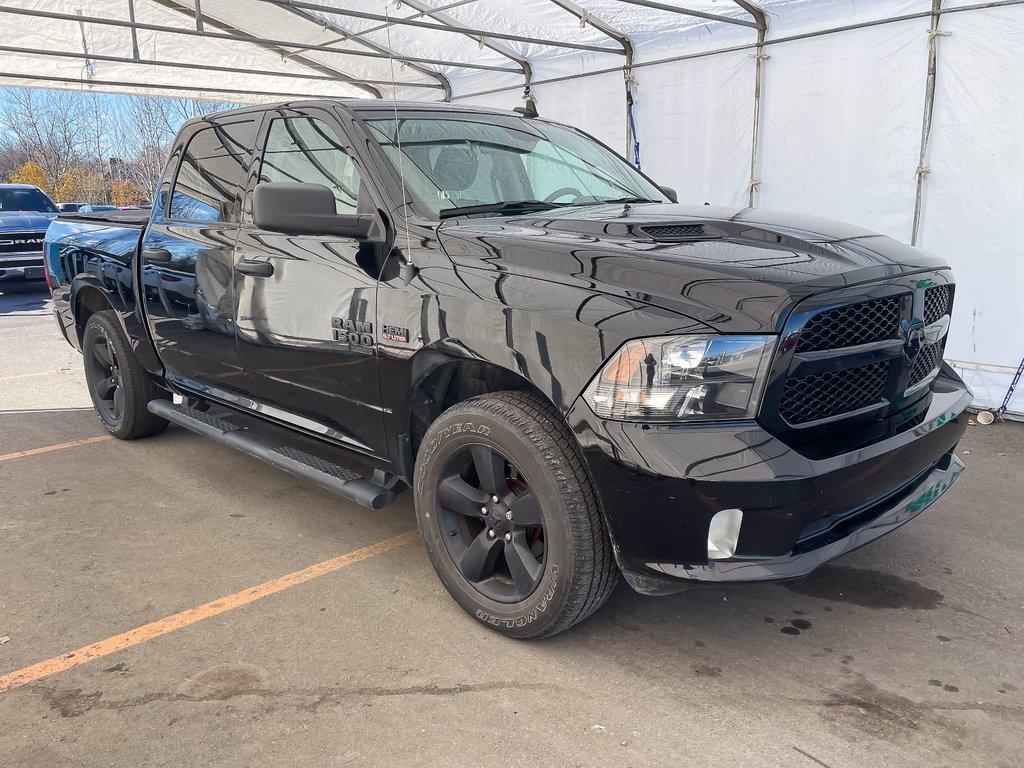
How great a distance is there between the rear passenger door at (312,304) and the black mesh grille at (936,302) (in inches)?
77.5

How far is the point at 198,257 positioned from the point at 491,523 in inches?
85.4

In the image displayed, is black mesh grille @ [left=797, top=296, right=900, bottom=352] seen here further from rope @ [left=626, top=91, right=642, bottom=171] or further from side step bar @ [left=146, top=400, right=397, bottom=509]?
rope @ [left=626, top=91, right=642, bottom=171]

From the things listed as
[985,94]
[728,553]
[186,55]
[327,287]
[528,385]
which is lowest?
[728,553]

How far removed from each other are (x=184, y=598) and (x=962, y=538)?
3393 mm

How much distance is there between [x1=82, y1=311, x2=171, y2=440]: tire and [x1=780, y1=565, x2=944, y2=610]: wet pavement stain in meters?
3.86

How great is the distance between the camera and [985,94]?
19.7 ft

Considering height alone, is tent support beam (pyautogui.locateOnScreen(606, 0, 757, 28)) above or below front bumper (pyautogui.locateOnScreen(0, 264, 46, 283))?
above

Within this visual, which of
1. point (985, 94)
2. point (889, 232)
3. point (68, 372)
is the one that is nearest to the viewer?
point (985, 94)

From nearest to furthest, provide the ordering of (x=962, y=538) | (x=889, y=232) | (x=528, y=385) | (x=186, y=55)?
(x=528, y=385) < (x=962, y=538) < (x=889, y=232) < (x=186, y=55)

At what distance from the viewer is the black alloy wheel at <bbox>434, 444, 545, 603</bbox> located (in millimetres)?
2760

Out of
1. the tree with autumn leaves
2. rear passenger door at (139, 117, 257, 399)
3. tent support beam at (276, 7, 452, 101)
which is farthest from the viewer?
the tree with autumn leaves

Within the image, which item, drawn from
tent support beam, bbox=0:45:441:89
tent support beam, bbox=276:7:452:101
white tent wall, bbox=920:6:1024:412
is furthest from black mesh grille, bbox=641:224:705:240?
tent support beam, bbox=0:45:441:89

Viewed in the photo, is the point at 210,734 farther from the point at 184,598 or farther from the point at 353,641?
the point at 184,598

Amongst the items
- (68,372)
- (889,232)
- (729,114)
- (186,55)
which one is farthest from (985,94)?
(186,55)
